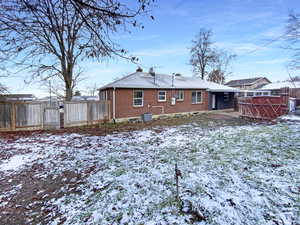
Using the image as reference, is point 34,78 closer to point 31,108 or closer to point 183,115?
point 31,108

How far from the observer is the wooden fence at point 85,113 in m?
10.5

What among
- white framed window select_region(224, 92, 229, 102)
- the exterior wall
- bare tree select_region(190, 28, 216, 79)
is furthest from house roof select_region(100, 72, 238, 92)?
bare tree select_region(190, 28, 216, 79)

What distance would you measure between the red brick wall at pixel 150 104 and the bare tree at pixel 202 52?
1401 cm

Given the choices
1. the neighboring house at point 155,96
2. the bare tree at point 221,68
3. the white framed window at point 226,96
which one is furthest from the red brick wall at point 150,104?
the bare tree at point 221,68

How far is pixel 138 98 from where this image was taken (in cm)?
1313

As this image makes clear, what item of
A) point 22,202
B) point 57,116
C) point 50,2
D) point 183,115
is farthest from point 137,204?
point 183,115

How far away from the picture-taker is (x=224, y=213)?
248cm

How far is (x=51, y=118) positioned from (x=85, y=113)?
2052 mm

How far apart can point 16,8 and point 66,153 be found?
428 centimetres

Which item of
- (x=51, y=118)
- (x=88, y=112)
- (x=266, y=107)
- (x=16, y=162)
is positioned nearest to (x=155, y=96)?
(x=88, y=112)

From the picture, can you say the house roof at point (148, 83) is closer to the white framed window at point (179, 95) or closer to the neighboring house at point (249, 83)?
the white framed window at point (179, 95)

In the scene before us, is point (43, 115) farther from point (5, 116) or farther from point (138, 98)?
point (138, 98)

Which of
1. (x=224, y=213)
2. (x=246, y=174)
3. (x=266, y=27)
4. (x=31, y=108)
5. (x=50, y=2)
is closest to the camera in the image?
(x=224, y=213)

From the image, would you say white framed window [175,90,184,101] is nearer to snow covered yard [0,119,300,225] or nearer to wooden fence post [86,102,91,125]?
wooden fence post [86,102,91,125]
